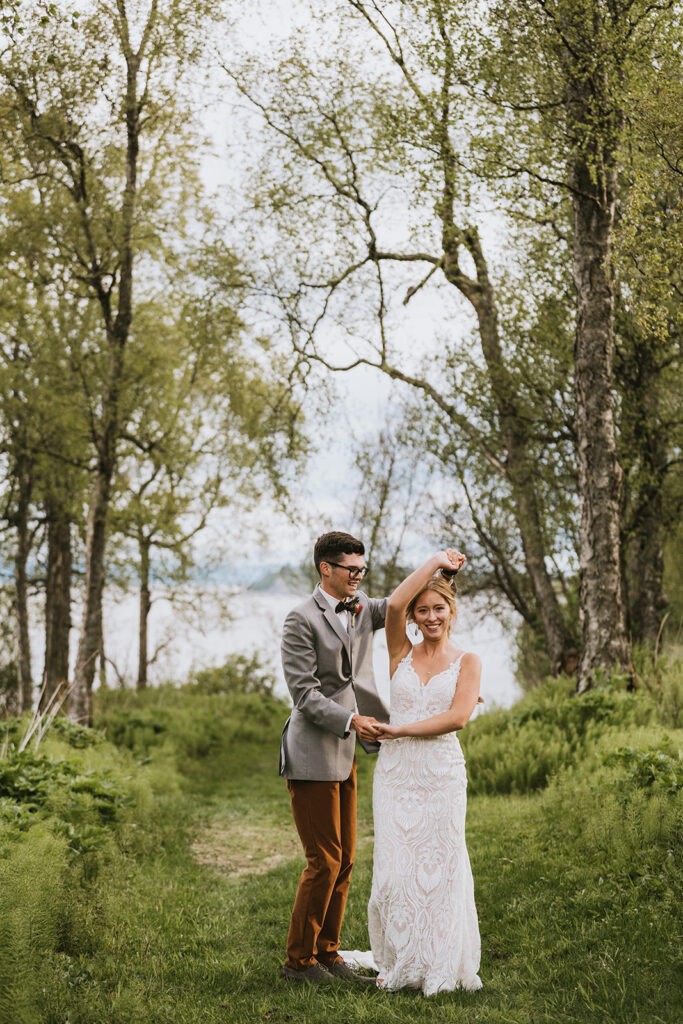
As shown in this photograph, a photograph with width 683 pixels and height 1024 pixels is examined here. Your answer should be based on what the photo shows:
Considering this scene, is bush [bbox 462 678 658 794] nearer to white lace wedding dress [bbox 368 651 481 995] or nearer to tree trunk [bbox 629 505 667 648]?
tree trunk [bbox 629 505 667 648]

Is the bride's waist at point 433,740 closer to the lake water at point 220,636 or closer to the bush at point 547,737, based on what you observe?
the bush at point 547,737

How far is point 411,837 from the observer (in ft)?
16.2

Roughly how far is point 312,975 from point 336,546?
2.40 meters

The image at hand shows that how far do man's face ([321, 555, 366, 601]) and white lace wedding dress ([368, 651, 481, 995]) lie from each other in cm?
60

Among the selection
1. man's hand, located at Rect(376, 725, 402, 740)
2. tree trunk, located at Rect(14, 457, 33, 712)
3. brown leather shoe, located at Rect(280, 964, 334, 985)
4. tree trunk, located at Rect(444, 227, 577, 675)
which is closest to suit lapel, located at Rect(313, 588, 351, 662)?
man's hand, located at Rect(376, 725, 402, 740)

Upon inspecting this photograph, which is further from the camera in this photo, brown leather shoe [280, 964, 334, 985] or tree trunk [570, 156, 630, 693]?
tree trunk [570, 156, 630, 693]

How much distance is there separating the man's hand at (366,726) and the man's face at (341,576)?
2.41 feet

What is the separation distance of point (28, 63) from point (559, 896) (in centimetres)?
1157

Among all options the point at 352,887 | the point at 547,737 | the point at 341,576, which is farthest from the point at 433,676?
the point at 547,737

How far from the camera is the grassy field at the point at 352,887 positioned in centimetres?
464

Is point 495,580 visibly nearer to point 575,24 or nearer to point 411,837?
point 575,24

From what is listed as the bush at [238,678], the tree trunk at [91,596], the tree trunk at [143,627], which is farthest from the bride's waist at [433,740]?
the tree trunk at [143,627]

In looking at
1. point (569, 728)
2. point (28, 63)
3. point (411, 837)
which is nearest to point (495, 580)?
point (569, 728)

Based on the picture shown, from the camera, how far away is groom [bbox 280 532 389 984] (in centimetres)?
507
